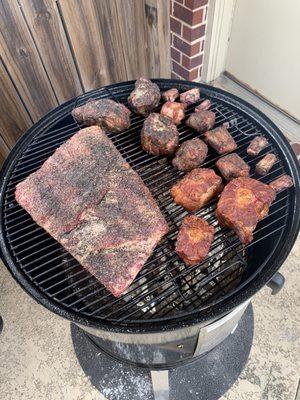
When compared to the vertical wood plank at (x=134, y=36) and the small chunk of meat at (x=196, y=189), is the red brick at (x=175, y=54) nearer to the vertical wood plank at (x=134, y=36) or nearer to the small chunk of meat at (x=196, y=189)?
the vertical wood plank at (x=134, y=36)

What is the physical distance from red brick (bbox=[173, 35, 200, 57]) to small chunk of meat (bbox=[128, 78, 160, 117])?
1388 mm

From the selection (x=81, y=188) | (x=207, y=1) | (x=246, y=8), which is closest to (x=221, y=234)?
(x=81, y=188)

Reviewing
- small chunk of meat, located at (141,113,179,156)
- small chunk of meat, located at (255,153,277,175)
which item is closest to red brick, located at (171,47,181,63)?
small chunk of meat, located at (141,113,179,156)

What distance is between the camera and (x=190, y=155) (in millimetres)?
1901

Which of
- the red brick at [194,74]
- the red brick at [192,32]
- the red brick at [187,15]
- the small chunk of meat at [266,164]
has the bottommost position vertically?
the red brick at [194,74]

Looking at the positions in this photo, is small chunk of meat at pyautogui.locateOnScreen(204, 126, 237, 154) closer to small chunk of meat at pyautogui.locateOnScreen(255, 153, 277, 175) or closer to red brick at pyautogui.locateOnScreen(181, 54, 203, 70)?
small chunk of meat at pyautogui.locateOnScreen(255, 153, 277, 175)

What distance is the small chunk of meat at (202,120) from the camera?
204cm

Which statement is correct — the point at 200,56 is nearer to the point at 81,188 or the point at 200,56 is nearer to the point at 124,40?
the point at 124,40

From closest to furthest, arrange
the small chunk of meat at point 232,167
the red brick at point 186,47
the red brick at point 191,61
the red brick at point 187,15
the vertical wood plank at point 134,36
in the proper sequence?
the small chunk of meat at point 232,167
the vertical wood plank at point 134,36
the red brick at point 187,15
the red brick at point 186,47
the red brick at point 191,61

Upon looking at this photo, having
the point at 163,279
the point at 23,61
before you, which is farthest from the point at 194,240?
the point at 23,61

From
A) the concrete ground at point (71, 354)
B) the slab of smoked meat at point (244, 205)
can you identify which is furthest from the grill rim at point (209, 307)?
the concrete ground at point (71, 354)

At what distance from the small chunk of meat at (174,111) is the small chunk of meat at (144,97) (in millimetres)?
85

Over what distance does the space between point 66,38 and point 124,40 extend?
1.91ft

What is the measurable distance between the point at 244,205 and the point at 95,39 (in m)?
2.11
